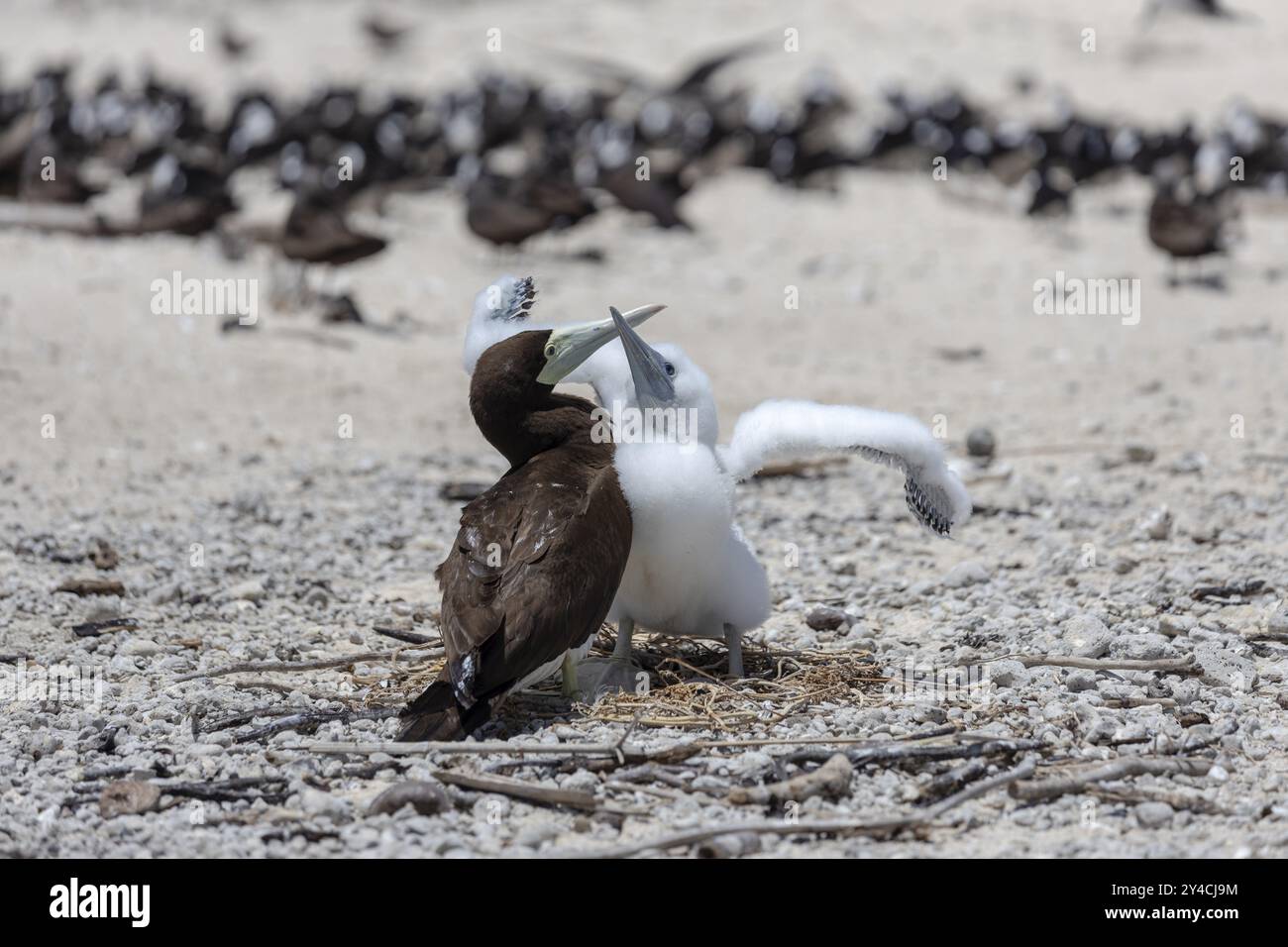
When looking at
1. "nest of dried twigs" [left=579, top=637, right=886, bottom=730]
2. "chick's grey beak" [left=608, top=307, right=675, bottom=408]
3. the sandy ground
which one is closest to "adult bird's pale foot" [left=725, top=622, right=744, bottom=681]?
"nest of dried twigs" [left=579, top=637, right=886, bottom=730]

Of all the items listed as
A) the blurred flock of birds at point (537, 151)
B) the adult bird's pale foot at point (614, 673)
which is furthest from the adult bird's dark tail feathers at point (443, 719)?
the blurred flock of birds at point (537, 151)

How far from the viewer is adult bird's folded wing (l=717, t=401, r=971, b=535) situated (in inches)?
216

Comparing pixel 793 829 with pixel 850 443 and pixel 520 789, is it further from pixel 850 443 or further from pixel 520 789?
pixel 850 443

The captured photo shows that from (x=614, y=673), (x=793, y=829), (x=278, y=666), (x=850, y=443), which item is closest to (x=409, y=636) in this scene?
(x=278, y=666)

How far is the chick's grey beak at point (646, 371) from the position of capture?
5293mm

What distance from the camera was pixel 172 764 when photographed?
192 inches

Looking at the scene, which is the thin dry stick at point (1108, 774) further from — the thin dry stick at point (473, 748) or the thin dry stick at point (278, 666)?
the thin dry stick at point (278, 666)

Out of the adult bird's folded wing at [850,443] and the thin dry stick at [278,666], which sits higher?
the adult bird's folded wing at [850,443]

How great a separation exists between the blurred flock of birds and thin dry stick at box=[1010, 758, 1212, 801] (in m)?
8.83

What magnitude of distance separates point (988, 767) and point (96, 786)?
2597 millimetres

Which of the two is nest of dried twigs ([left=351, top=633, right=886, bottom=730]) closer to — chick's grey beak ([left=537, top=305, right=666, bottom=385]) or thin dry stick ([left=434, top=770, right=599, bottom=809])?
thin dry stick ([left=434, top=770, right=599, bottom=809])

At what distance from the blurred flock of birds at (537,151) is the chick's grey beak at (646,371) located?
7372 millimetres

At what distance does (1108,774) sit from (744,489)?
449 centimetres

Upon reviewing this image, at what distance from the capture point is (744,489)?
8.97m
